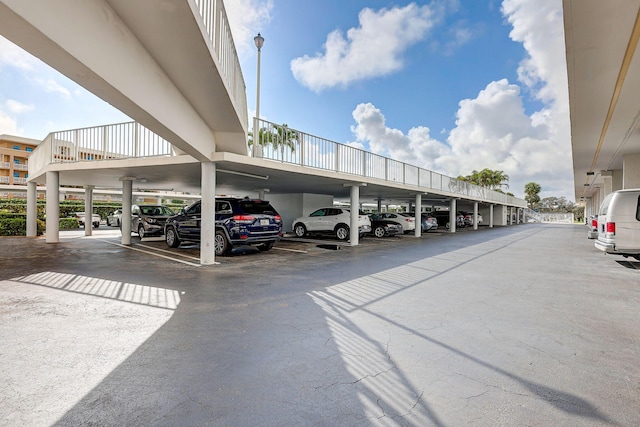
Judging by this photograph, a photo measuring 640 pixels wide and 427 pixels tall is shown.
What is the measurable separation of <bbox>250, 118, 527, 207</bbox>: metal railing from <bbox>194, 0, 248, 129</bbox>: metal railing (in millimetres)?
2352

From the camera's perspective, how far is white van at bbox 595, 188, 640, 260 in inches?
323

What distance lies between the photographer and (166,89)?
5.17 metres

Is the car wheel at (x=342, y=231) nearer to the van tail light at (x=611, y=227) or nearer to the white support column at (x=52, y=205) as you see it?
the van tail light at (x=611, y=227)

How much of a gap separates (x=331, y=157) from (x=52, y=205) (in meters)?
12.3

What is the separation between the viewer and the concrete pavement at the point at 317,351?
2.35 m

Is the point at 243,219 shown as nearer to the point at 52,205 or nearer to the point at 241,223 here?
the point at 241,223

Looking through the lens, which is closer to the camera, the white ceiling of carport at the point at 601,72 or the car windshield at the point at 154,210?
the white ceiling of carport at the point at 601,72

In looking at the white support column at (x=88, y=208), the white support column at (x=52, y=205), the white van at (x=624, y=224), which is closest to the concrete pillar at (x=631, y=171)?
the white van at (x=624, y=224)

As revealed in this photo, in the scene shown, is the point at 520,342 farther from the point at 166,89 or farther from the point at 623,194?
the point at 623,194

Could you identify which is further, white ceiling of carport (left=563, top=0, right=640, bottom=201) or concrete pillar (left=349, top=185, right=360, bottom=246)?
concrete pillar (left=349, top=185, right=360, bottom=246)

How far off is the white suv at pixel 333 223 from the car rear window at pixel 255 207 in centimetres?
558

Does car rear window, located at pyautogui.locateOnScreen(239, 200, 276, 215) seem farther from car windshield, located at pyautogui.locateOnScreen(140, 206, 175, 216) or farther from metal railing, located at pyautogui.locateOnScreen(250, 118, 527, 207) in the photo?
car windshield, located at pyautogui.locateOnScreen(140, 206, 175, 216)

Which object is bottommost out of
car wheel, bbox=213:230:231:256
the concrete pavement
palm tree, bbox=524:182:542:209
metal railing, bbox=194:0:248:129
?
the concrete pavement

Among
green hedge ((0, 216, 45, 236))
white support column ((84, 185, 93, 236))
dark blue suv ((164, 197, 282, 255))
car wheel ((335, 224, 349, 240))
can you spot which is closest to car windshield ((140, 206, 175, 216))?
white support column ((84, 185, 93, 236))
